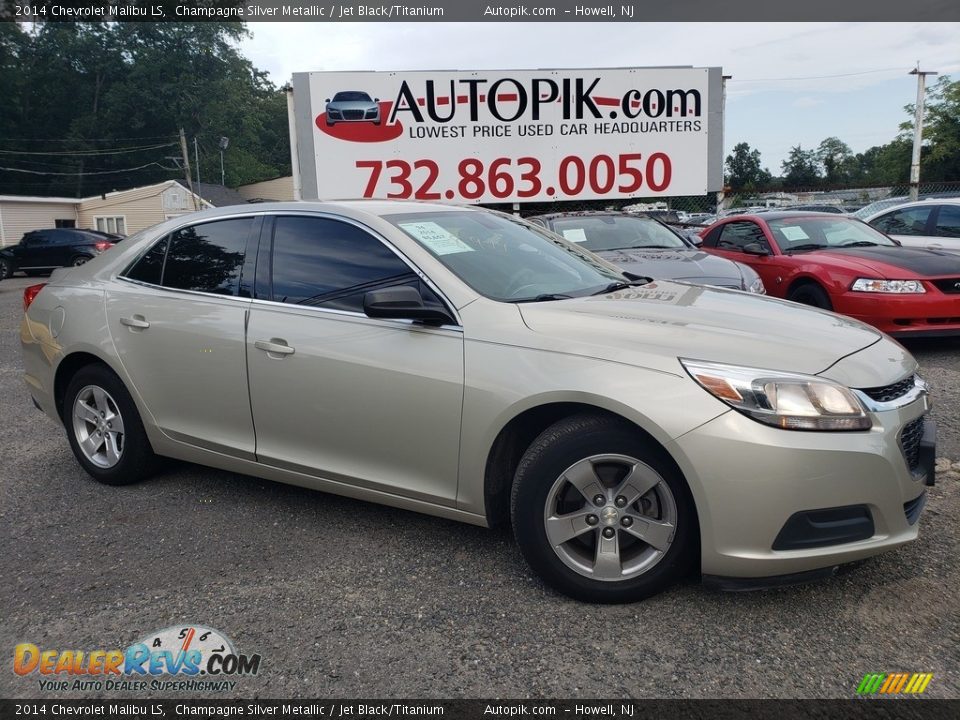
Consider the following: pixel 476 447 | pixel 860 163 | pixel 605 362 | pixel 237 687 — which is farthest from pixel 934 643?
pixel 860 163

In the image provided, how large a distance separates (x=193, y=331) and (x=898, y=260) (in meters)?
6.28

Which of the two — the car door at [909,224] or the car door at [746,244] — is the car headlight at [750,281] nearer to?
the car door at [746,244]

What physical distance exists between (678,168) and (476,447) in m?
10.6

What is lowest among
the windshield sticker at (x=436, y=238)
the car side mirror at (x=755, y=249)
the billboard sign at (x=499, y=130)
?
the car side mirror at (x=755, y=249)

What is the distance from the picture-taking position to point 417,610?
2.97 meters

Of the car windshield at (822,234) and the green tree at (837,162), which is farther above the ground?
the green tree at (837,162)

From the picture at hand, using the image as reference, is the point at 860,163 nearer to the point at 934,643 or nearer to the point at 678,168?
the point at 678,168

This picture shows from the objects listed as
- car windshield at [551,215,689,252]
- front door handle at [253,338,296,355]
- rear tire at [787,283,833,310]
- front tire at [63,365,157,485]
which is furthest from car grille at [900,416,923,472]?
car windshield at [551,215,689,252]

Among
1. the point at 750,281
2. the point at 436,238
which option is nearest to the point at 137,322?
the point at 436,238

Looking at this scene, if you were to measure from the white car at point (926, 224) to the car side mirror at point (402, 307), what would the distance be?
24.2 feet

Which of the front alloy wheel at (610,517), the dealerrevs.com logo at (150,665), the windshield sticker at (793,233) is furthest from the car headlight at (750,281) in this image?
the dealerrevs.com logo at (150,665)

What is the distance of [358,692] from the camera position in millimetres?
2490

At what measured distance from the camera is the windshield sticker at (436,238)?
352cm

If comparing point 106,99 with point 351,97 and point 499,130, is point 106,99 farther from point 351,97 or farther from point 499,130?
point 499,130
